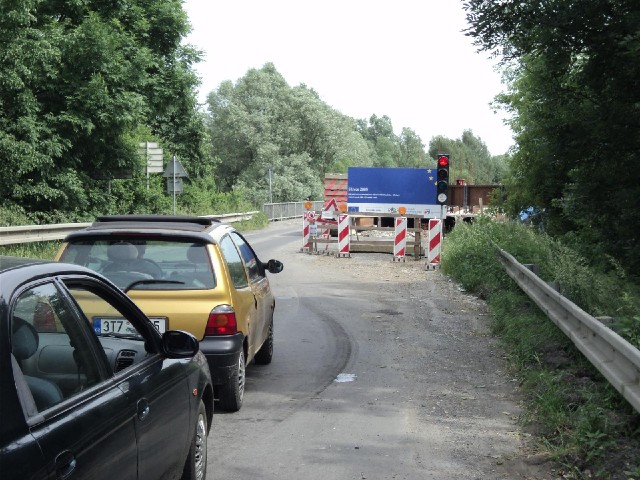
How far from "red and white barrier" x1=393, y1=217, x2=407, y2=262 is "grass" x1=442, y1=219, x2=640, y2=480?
8082 mm

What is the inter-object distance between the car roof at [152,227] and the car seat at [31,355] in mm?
3791

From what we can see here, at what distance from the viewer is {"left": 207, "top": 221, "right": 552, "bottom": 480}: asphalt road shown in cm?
569

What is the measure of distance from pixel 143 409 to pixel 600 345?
419cm

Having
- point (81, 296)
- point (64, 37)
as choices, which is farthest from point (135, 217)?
point (64, 37)

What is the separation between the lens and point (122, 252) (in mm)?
6871

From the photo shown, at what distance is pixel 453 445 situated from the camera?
20.2 ft

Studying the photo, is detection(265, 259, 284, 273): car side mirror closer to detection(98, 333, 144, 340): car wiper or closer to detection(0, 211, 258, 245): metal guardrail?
detection(98, 333, 144, 340): car wiper

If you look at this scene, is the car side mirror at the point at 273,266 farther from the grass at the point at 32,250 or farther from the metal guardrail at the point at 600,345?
the grass at the point at 32,250

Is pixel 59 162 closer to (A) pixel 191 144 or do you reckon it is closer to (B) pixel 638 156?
(A) pixel 191 144

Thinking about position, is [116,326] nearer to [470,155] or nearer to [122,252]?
[122,252]

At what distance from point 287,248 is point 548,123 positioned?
17.0 m

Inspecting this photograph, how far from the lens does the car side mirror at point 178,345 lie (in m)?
4.18

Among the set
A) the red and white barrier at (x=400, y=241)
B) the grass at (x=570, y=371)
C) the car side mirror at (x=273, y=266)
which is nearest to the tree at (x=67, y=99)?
the red and white barrier at (x=400, y=241)

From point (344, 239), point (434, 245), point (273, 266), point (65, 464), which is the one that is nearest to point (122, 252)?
point (273, 266)
